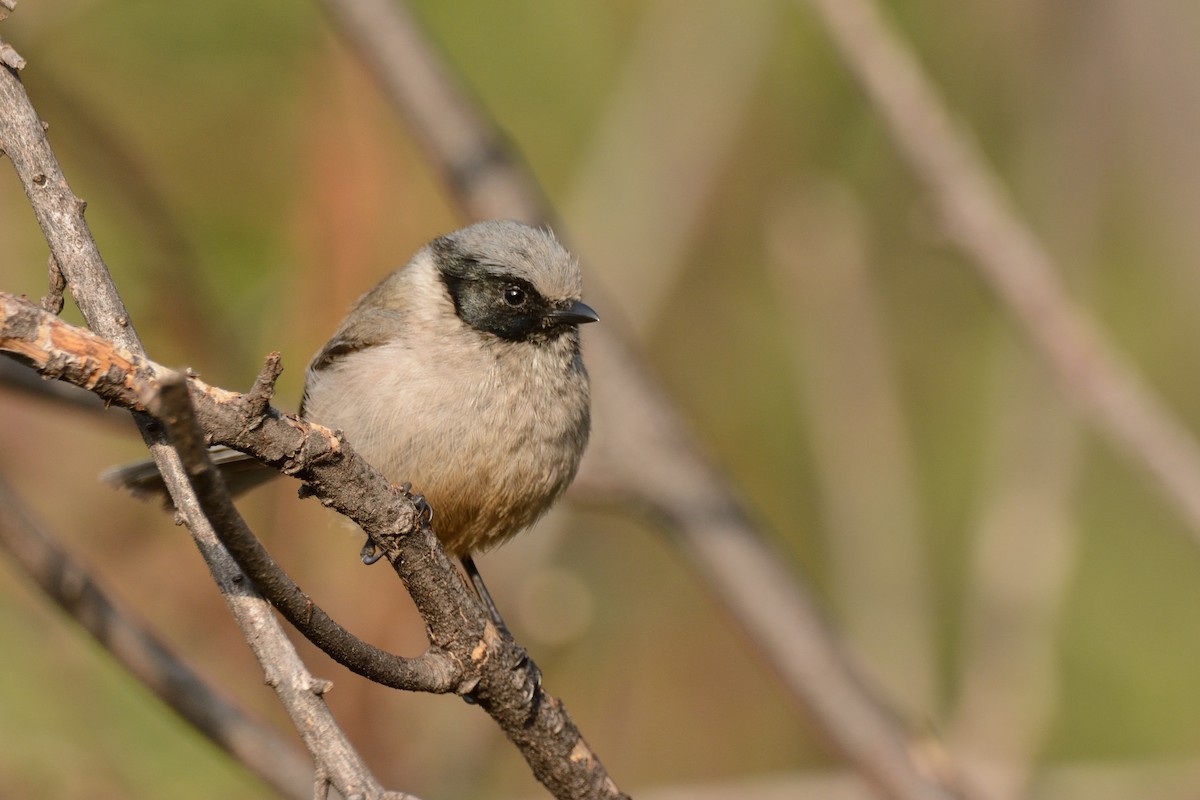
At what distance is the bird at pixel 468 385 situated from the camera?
3645 millimetres

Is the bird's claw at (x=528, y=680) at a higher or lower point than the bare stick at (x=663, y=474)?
lower

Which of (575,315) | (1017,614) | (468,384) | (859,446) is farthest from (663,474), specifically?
(1017,614)

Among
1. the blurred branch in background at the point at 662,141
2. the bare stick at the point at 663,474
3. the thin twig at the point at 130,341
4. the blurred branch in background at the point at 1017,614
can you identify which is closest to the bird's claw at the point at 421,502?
the thin twig at the point at 130,341

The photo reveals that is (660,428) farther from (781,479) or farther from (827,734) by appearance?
(781,479)

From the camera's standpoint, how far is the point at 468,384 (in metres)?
3.79

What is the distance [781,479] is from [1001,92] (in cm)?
254

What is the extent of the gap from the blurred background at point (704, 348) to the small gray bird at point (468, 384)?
2.34ft

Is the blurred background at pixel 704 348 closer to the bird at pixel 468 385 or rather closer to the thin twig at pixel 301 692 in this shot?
the bird at pixel 468 385

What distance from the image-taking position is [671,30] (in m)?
5.52

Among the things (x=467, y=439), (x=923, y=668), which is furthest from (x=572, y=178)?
(x=467, y=439)

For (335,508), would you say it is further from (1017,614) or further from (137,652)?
(1017,614)

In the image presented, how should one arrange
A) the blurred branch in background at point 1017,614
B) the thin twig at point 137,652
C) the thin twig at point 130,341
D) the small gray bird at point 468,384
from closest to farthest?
the thin twig at point 130,341, the thin twig at point 137,652, the small gray bird at point 468,384, the blurred branch in background at point 1017,614

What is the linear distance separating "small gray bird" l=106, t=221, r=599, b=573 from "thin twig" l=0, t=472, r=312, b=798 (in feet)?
2.32

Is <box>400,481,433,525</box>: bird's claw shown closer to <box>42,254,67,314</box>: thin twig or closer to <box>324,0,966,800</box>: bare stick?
<box>42,254,67,314</box>: thin twig
